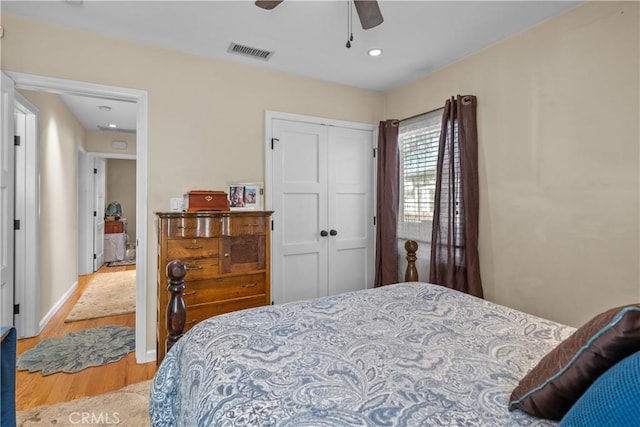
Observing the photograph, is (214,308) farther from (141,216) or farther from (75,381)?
(75,381)

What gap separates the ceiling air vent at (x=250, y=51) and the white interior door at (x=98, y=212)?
4.65 metres

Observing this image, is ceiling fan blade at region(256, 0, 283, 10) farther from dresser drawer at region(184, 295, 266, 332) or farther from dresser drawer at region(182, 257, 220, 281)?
dresser drawer at region(184, 295, 266, 332)

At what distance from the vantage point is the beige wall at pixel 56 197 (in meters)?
3.51

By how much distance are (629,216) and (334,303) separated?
1770 mm

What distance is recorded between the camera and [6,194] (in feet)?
7.51

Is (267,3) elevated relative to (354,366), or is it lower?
elevated

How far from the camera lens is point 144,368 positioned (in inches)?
101

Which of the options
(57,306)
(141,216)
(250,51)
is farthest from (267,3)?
(57,306)

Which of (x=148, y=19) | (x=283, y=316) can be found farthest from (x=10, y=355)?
(x=148, y=19)

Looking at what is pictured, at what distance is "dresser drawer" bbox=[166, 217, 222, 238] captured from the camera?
232 cm

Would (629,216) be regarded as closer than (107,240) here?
Yes

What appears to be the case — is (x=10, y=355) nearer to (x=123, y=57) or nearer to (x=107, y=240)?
(x=123, y=57)

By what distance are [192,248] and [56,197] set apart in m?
2.78

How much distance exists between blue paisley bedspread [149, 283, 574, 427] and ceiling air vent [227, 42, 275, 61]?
214cm
